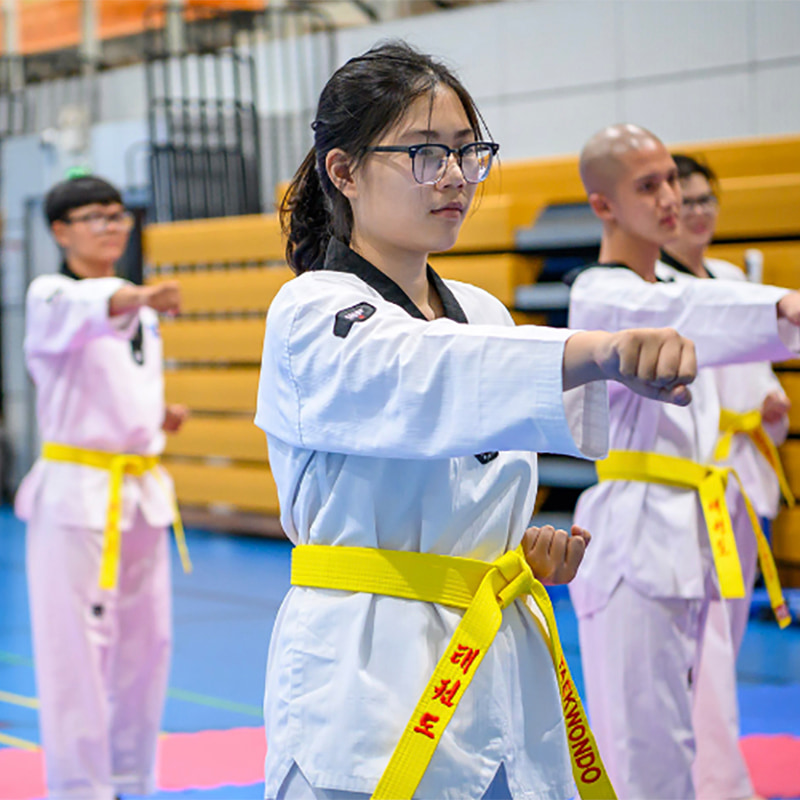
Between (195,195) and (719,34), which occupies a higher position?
(719,34)

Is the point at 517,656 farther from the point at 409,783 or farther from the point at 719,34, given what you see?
the point at 719,34

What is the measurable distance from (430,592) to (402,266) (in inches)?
16.6

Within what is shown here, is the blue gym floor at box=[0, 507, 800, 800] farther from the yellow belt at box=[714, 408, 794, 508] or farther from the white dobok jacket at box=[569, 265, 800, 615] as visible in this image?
the white dobok jacket at box=[569, 265, 800, 615]

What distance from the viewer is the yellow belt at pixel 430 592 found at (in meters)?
1.48

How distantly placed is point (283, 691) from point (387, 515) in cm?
26

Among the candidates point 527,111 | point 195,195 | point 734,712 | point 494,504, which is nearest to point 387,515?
point 494,504

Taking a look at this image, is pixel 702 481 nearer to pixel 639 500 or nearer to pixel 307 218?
pixel 639 500

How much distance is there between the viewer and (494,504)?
1580 millimetres

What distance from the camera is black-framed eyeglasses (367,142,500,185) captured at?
5.10ft

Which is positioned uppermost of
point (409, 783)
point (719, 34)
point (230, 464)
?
point (719, 34)

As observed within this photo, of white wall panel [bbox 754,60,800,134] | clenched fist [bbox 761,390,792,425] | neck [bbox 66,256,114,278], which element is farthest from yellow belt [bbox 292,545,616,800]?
white wall panel [bbox 754,60,800,134]

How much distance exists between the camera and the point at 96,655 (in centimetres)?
346

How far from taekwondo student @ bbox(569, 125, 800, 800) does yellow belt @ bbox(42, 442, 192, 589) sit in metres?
1.31

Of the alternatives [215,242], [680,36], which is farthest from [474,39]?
[215,242]
